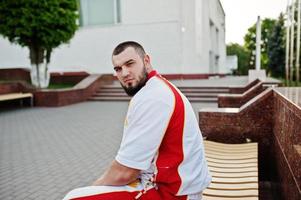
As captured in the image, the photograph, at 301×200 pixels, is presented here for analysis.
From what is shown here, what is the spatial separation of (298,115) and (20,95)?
41.9 feet

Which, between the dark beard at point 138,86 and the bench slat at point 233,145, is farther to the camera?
the bench slat at point 233,145

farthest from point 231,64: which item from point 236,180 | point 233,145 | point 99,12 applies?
point 236,180

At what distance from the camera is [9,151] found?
6594 millimetres

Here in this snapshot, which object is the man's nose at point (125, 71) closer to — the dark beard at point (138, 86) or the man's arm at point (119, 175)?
the dark beard at point (138, 86)

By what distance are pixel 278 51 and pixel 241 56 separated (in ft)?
132

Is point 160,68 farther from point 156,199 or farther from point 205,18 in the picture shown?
point 156,199

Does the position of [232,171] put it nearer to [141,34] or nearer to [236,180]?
[236,180]

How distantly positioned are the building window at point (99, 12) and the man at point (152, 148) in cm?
2275

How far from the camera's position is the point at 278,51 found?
38.5 m

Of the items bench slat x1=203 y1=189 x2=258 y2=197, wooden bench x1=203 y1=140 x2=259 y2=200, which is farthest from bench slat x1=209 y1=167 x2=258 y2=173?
bench slat x1=203 y1=189 x2=258 y2=197

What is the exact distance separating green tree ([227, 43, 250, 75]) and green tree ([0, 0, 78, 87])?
195 feet

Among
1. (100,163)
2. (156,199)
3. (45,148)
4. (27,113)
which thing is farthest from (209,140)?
(27,113)

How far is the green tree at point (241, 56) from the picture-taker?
7296 centimetres

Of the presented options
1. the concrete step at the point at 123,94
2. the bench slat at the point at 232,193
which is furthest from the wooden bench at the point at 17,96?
the bench slat at the point at 232,193
